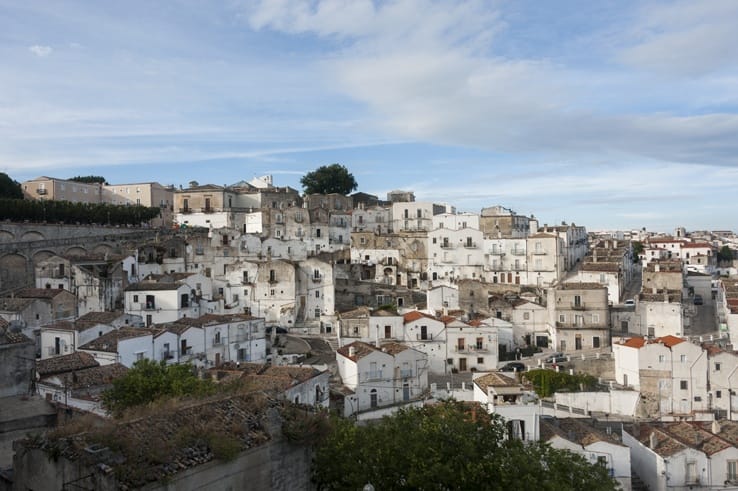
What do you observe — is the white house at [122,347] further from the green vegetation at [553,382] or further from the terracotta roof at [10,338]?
the green vegetation at [553,382]

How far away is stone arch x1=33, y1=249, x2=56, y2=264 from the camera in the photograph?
5418 cm

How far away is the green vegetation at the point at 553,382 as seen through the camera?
36250 mm

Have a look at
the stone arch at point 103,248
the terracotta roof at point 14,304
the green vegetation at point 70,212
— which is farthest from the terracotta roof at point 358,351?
the green vegetation at point 70,212

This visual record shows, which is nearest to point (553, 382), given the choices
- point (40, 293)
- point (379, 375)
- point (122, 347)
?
point (379, 375)

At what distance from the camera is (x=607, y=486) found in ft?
56.1

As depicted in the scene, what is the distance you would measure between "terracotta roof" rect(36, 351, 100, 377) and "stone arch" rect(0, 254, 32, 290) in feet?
90.3

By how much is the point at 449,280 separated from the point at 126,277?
29887 millimetres

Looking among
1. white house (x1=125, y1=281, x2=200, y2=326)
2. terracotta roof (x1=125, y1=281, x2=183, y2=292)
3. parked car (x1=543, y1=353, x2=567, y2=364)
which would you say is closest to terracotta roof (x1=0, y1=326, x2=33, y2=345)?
white house (x1=125, y1=281, x2=200, y2=326)

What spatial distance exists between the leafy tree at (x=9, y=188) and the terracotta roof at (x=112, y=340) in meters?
48.1

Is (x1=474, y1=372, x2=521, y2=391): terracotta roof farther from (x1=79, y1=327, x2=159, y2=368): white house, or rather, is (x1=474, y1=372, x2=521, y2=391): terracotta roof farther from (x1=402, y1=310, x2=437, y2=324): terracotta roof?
(x1=79, y1=327, x2=159, y2=368): white house

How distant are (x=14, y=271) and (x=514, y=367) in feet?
134

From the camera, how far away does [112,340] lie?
33.2 meters

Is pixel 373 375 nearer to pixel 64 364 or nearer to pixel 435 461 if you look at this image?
pixel 64 364

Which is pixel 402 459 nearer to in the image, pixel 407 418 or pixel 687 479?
pixel 407 418
